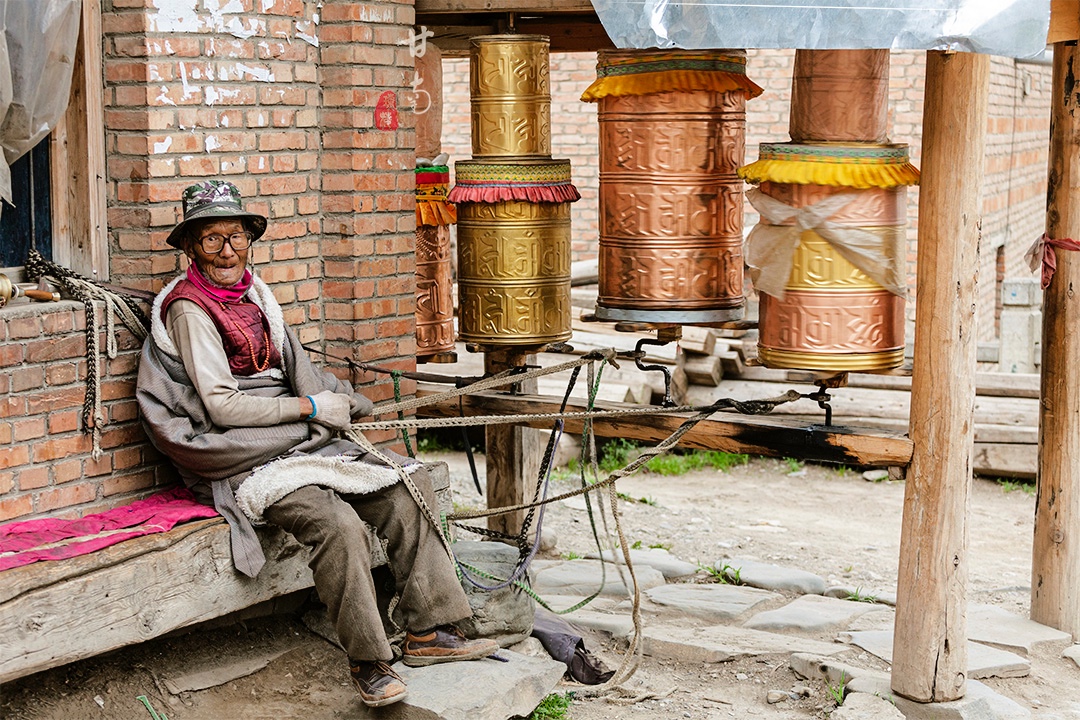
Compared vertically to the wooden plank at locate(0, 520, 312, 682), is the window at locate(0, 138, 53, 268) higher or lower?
higher

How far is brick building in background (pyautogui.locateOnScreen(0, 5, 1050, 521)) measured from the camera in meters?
4.06

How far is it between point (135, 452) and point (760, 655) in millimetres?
2601

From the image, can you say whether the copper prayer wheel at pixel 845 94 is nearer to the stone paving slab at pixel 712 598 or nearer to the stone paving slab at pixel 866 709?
the stone paving slab at pixel 866 709

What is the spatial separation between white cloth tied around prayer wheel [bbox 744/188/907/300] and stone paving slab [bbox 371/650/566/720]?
5.25ft

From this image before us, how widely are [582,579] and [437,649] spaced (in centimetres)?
211

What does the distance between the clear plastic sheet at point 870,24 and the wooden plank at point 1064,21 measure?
1.03m

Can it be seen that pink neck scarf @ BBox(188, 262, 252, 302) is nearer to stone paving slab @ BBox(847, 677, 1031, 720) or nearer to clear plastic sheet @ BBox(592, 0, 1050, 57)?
clear plastic sheet @ BBox(592, 0, 1050, 57)

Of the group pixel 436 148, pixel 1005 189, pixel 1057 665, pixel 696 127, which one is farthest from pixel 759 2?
pixel 1005 189

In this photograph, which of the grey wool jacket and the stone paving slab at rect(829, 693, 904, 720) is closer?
the grey wool jacket

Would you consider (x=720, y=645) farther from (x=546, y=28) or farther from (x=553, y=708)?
(x=546, y=28)

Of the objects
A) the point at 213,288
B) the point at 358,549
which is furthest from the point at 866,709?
the point at 213,288

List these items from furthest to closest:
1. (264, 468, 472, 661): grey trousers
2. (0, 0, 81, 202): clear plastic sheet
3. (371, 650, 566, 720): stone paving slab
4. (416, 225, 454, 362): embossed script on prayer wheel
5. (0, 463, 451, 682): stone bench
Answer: (416, 225, 454, 362): embossed script on prayer wheel < (371, 650, 566, 720): stone paving slab < (264, 468, 472, 661): grey trousers < (0, 0, 81, 202): clear plastic sheet < (0, 463, 451, 682): stone bench

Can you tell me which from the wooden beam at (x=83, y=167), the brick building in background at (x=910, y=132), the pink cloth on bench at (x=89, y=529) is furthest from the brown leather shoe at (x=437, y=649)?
the brick building in background at (x=910, y=132)

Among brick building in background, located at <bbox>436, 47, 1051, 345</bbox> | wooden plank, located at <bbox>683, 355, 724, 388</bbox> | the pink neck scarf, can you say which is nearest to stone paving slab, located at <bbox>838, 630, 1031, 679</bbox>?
the pink neck scarf
